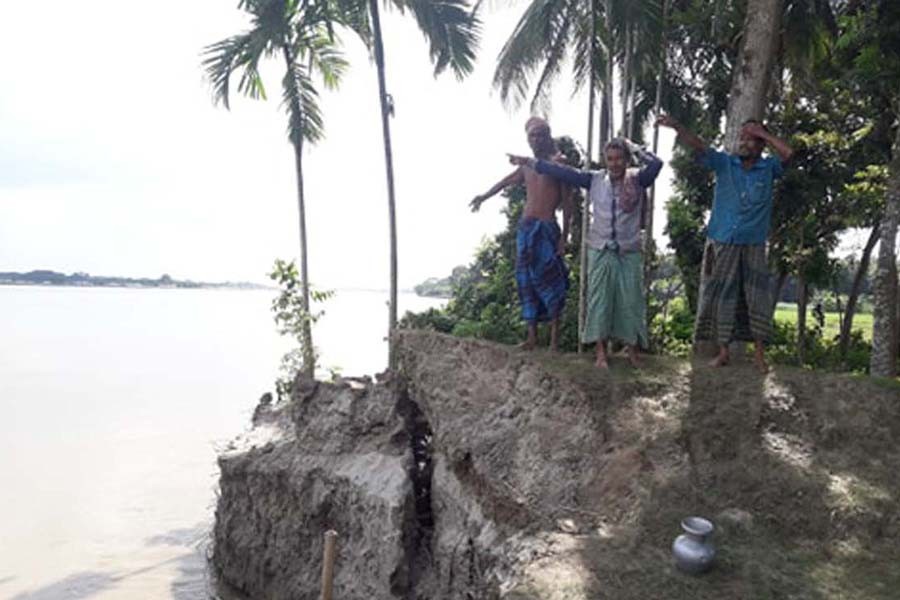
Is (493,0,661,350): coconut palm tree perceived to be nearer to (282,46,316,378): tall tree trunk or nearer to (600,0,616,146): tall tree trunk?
(600,0,616,146): tall tree trunk

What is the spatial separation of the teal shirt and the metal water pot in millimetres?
2732

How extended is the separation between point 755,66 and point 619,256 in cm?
289

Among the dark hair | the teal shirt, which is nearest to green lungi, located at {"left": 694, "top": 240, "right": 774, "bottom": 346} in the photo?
the teal shirt

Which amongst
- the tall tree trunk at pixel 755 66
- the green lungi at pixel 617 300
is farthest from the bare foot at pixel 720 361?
the tall tree trunk at pixel 755 66

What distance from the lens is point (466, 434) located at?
612 centimetres

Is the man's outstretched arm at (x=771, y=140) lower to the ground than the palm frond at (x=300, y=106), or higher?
lower

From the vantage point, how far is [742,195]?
565cm

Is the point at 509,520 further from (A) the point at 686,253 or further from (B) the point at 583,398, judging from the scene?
(A) the point at 686,253

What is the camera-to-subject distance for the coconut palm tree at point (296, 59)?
11961 mm

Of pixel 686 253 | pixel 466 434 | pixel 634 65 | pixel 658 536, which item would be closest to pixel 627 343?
pixel 466 434

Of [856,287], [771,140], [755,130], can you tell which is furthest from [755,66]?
[856,287]

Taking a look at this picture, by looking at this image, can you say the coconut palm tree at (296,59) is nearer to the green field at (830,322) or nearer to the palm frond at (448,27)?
the palm frond at (448,27)

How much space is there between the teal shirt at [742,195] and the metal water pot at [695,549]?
8.96 ft

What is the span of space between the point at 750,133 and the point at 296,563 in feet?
20.3
